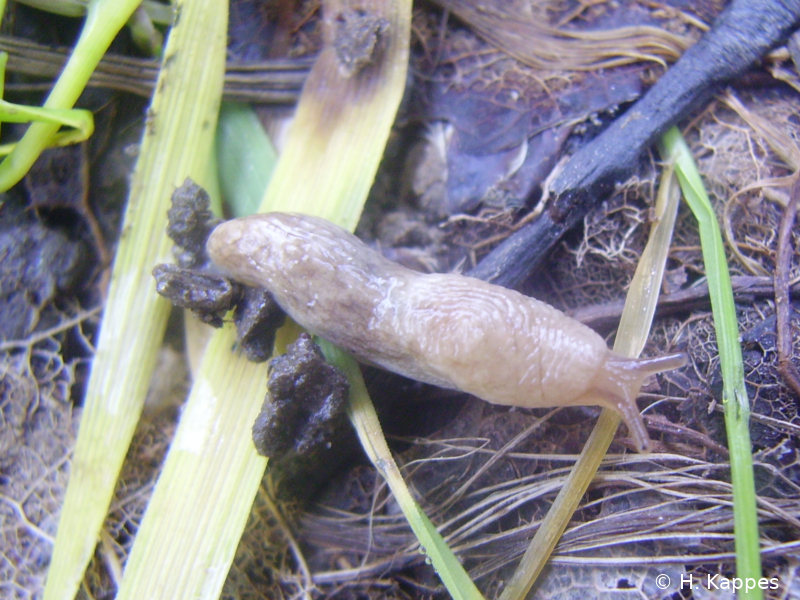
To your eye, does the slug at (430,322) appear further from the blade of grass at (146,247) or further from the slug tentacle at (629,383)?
the blade of grass at (146,247)

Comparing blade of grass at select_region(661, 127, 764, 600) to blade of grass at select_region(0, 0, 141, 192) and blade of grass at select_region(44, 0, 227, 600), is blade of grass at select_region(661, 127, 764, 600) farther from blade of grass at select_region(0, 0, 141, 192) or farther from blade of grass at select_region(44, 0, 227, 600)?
blade of grass at select_region(0, 0, 141, 192)

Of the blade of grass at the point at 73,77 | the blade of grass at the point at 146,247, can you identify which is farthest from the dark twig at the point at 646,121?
the blade of grass at the point at 73,77

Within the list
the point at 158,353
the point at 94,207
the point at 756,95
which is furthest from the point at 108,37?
the point at 756,95

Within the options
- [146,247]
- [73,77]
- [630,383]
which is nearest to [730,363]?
[630,383]

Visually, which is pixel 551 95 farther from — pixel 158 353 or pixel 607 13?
pixel 158 353

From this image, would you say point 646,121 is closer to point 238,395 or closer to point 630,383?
point 630,383

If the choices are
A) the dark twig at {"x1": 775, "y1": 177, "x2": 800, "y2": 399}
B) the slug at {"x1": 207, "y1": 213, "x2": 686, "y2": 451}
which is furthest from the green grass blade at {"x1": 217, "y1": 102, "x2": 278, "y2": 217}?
the dark twig at {"x1": 775, "y1": 177, "x2": 800, "y2": 399}

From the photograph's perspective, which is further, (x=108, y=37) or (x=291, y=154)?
(x=291, y=154)
